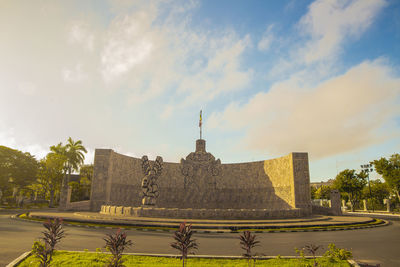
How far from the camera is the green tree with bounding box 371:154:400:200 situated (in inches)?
1604

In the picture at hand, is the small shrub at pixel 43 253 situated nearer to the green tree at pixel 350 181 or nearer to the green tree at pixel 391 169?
the green tree at pixel 391 169

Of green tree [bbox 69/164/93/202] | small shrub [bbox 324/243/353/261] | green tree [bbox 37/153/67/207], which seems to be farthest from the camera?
green tree [bbox 69/164/93/202]

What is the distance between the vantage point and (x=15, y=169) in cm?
4491

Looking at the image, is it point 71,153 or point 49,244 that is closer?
point 49,244

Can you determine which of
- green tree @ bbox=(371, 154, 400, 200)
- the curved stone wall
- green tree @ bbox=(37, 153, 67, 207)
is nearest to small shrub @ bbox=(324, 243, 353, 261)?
the curved stone wall

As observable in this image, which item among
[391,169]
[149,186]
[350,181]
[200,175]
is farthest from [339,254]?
[350,181]

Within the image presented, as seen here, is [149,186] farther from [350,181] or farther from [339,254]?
[350,181]

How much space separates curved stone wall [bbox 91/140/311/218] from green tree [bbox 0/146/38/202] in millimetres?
22563

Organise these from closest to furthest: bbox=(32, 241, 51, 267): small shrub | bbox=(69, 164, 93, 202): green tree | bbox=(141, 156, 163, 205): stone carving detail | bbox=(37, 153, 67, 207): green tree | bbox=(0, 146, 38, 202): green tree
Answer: bbox=(32, 241, 51, 267): small shrub, bbox=(141, 156, 163, 205): stone carving detail, bbox=(0, 146, 38, 202): green tree, bbox=(37, 153, 67, 207): green tree, bbox=(69, 164, 93, 202): green tree

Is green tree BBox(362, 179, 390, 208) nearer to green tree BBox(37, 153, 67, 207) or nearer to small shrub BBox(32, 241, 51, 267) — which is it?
small shrub BBox(32, 241, 51, 267)

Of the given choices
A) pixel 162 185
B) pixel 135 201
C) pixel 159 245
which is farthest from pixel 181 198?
pixel 159 245

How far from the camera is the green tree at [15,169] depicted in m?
43.7

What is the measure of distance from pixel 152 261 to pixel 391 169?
49491 mm

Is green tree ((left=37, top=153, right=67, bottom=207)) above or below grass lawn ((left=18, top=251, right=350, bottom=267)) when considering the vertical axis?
above
